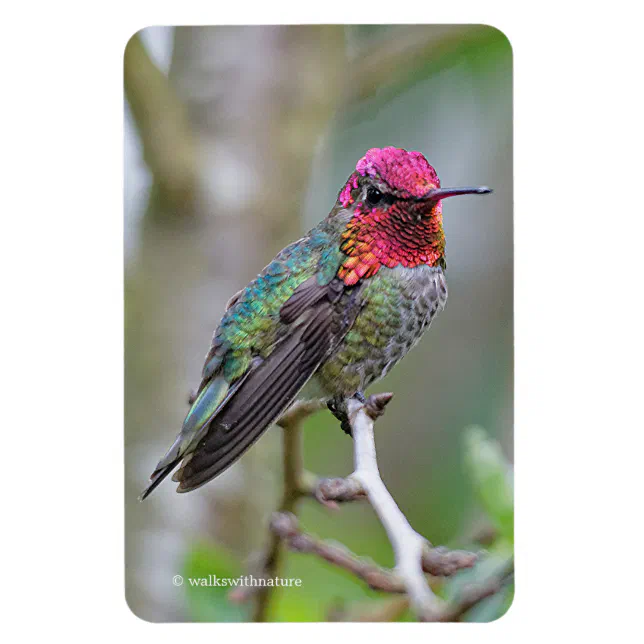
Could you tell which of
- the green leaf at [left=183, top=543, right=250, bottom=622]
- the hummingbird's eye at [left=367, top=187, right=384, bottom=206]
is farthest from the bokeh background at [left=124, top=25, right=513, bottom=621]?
the hummingbird's eye at [left=367, top=187, right=384, bottom=206]

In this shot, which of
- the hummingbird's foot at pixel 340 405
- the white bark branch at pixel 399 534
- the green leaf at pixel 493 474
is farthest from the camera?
the hummingbird's foot at pixel 340 405

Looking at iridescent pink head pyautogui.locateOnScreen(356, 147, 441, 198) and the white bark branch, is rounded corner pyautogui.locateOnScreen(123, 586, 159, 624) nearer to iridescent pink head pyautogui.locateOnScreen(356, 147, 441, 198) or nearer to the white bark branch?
the white bark branch

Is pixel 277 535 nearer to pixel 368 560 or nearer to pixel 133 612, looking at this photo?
pixel 368 560

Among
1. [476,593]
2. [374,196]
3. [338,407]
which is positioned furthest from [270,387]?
[476,593]

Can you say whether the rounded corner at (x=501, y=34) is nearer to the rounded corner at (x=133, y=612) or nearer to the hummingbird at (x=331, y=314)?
the hummingbird at (x=331, y=314)

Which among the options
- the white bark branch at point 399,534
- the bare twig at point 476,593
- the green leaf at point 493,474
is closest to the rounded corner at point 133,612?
the white bark branch at point 399,534

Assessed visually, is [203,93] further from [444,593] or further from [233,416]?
[444,593]

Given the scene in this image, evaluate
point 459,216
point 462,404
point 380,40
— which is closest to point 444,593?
point 462,404
